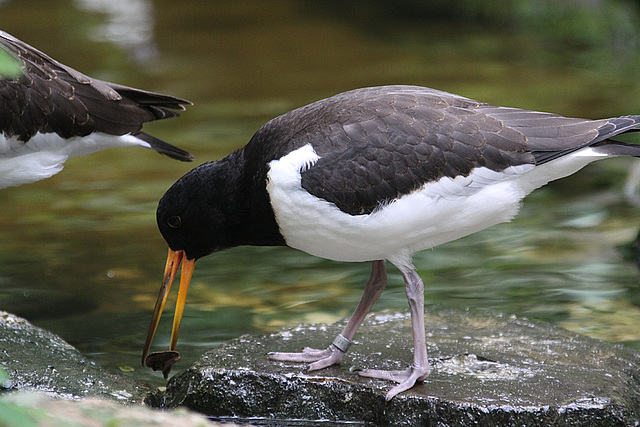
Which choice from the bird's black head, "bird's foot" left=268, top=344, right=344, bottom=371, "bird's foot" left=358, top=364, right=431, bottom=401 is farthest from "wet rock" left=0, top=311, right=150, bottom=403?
"bird's foot" left=358, top=364, right=431, bottom=401

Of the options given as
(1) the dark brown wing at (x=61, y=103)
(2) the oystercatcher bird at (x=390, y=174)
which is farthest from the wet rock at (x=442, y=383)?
(1) the dark brown wing at (x=61, y=103)

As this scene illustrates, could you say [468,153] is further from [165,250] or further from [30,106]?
[165,250]

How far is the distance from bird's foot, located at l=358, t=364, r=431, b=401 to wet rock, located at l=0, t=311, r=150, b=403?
55.4 inches

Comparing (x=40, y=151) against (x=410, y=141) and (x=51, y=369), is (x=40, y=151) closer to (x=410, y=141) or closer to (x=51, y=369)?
(x=51, y=369)

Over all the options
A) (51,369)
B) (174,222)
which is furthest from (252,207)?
(51,369)

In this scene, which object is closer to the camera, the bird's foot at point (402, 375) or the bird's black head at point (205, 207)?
the bird's foot at point (402, 375)

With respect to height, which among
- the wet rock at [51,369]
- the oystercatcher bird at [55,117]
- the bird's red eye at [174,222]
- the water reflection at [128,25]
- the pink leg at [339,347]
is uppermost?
the water reflection at [128,25]

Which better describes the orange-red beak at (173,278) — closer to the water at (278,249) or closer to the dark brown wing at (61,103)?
the water at (278,249)

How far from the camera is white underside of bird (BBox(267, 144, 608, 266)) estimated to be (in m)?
4.50

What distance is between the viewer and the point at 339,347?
4996 millimetres

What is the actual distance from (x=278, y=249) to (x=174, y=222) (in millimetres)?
3191

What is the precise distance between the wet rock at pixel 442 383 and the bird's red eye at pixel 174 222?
2.69 ft

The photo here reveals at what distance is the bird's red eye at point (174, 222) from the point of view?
502cm

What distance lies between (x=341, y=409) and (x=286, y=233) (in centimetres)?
104
